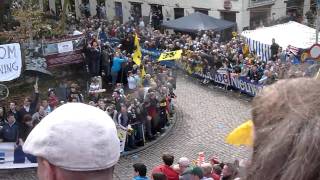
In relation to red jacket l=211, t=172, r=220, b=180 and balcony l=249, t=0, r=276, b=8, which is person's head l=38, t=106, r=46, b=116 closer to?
red jacket l=211, t=172, r=220, b=180

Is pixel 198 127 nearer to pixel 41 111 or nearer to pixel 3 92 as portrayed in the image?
pixel 41 111

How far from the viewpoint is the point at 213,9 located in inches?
1174

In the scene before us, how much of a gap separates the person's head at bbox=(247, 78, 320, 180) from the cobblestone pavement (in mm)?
10709

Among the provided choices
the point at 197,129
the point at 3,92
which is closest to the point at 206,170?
the point at 197,129

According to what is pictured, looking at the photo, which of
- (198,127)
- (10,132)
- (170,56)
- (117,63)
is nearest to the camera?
(10,132)

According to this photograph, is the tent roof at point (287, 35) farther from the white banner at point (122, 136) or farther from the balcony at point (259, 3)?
Result: the white banner at point (122, 136)

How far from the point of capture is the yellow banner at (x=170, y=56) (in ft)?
69.2

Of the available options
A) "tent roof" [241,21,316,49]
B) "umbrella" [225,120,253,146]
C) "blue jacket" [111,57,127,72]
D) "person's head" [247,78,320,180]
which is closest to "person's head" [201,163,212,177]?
"umbrella" [225,120,253,146]

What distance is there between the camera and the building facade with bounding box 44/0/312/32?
2895cm

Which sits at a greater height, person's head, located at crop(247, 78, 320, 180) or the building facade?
person's head, located at crop(247, 78, 320, 180)

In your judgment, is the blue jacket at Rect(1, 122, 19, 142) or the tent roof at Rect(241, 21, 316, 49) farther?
the tent roof at Rect(241, 21, 316, 49)

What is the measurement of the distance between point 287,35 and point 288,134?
2238 centimetres

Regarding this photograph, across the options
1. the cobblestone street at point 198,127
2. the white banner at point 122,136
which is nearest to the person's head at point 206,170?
the cobblestone street at point 198,127

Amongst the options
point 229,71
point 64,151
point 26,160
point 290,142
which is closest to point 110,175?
point 64,151
